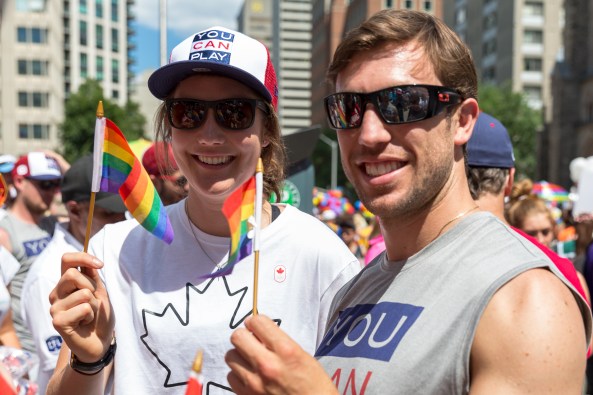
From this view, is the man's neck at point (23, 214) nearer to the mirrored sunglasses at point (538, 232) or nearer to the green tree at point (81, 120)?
the mirrored sunglasses at point (538, 232)

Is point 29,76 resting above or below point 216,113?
above

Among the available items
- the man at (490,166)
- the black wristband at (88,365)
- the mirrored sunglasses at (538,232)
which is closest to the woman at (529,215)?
the mirrored sunglasses at (538,232)

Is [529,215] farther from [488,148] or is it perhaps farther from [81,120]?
[81,120]

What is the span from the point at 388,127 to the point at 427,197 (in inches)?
7.7

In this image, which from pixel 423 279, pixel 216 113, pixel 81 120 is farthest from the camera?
pixel 81 120

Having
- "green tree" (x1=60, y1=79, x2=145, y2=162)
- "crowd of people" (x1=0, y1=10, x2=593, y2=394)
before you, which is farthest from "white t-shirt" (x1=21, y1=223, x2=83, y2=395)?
"green tree" (x1=60, y1=79, x2=145, y2=162)

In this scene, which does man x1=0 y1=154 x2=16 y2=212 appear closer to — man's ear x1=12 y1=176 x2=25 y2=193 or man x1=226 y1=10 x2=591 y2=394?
man's ear x1=12 y1=176 x2=25 y2=193

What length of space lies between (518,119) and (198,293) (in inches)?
2253

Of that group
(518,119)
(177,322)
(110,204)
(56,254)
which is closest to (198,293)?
(177,322)

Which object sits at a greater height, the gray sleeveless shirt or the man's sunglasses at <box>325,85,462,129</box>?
the man's sunglasses at <box>325,85,462,129</box>

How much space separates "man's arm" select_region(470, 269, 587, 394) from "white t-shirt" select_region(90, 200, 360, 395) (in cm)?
104

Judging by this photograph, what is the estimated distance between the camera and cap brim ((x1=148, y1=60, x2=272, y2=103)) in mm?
2547

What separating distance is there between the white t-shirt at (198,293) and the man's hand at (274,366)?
883 millimetres

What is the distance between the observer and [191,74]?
2.64m
